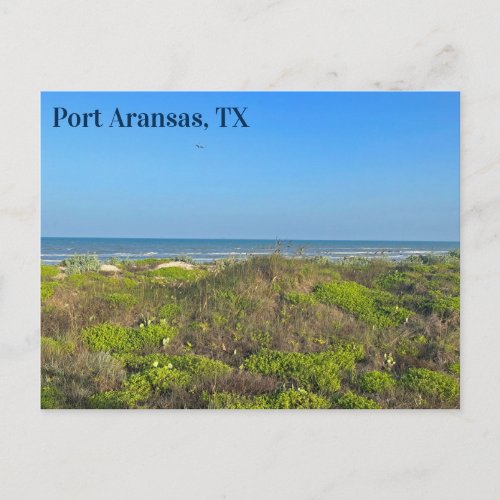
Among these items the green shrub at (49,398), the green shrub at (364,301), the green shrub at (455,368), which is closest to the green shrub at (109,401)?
the green shrub at (49,398)

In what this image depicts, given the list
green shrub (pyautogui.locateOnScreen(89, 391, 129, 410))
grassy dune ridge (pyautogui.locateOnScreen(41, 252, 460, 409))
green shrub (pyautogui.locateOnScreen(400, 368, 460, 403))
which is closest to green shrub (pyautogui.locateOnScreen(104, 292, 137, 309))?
Result: grassy dune ridge (pyautogui.locateOnScreen(41, 252, 460, 409))

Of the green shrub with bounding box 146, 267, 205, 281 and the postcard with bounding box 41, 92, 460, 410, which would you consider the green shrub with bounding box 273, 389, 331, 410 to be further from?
the green shrub with bounding box 146, 267, 205, 281

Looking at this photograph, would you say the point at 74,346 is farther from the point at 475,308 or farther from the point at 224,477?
the point at 475,308

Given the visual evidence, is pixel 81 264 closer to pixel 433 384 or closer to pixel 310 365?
pixel 310 365

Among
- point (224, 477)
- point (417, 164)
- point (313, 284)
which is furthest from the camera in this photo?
point (313, 284)
